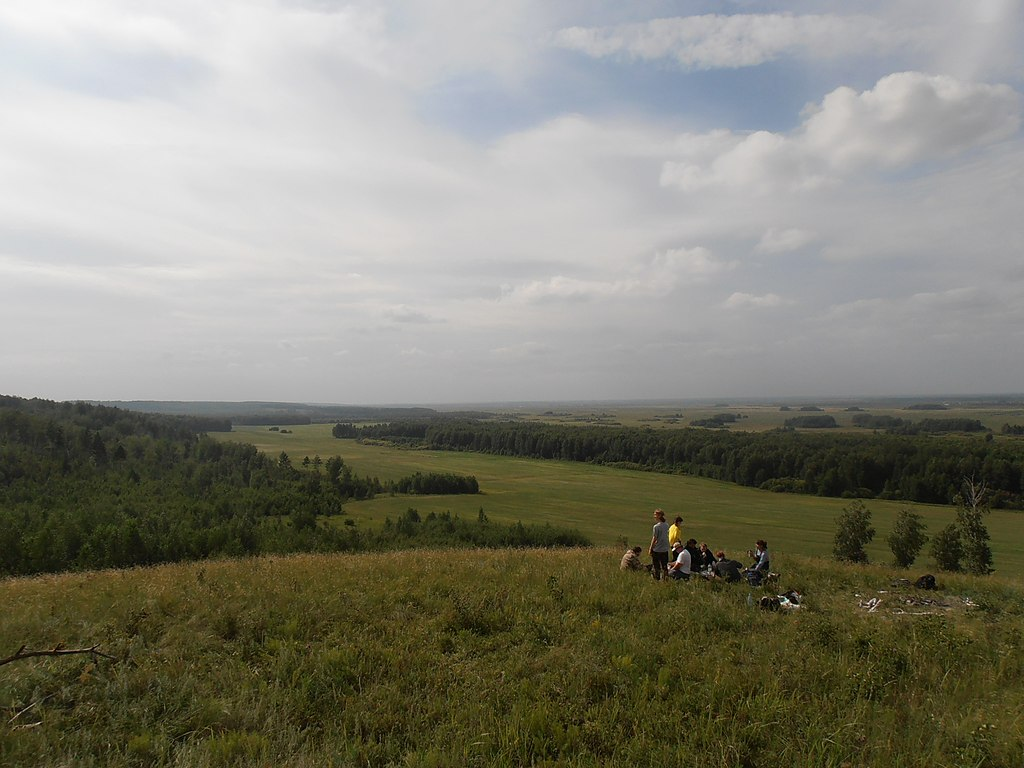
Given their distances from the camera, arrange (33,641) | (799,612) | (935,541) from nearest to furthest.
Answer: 1. (33,641)
2. (799,612)
3. (935,541)

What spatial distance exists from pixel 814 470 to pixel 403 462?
86.3m

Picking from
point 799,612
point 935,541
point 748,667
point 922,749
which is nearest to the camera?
point 922,749

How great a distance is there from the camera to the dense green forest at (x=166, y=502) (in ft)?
145

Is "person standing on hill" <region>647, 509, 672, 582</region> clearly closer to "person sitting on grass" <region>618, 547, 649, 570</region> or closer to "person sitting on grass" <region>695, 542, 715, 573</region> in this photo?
"person sitting on grass" <region>618, 547, 649, 570</region>

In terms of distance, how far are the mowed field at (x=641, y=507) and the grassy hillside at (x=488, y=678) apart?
8.78 metres

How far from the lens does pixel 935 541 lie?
38.7 m

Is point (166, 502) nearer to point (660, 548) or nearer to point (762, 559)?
point (660, 548)

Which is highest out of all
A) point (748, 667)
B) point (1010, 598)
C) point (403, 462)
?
point (748, 667)

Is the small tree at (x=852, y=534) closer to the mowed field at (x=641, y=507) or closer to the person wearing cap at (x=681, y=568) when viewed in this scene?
the mowed field at (x=641, y=507)

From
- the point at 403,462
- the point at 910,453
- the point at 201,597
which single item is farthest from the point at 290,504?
the point at 910,453

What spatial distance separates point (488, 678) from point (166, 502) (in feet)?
248

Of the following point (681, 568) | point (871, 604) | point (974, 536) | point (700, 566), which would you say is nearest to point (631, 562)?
point (681, 568)

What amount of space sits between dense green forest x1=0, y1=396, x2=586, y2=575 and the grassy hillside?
76.4 feet

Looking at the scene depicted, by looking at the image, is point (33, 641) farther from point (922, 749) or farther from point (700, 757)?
point (922, 749)
